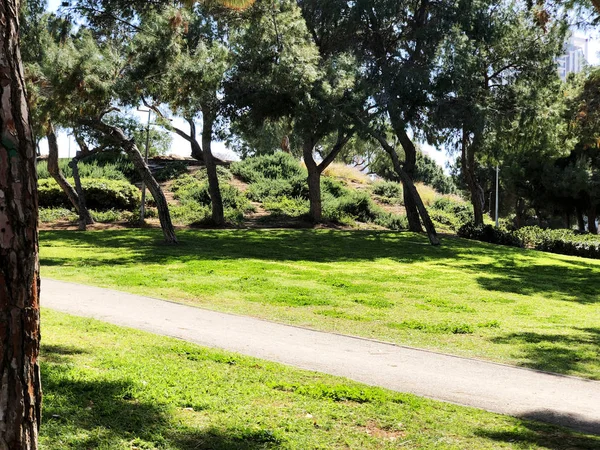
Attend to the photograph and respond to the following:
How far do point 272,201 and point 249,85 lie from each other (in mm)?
11179

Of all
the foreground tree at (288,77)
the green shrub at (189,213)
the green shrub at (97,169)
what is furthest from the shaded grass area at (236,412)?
the green shrub at (97,169)

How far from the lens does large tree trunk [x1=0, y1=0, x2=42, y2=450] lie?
314cm

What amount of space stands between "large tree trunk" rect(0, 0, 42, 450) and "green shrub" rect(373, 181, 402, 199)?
119 ft

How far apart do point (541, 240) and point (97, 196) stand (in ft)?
63.4

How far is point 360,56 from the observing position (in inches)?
1073

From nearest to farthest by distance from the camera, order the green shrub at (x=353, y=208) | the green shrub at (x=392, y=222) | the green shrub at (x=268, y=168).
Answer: the green shrub at (x=353, y=208)
the green shrub at (x=392, y=222)
the green shrub at (x=268, y=168)

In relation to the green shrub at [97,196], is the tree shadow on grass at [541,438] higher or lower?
lower

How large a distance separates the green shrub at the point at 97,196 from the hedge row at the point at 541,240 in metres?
14.7

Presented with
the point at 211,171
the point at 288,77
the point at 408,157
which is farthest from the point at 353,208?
the point at 288,77

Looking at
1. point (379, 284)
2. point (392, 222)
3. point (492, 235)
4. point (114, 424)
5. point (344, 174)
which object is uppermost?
point (344, 174)

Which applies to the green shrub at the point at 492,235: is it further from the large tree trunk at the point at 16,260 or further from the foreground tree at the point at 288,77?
the large tree trunk at the point at 16,260

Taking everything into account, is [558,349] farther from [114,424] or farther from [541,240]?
[541,240]

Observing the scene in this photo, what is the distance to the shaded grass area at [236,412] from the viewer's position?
5.31 metres

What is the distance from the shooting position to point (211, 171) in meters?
27.9
